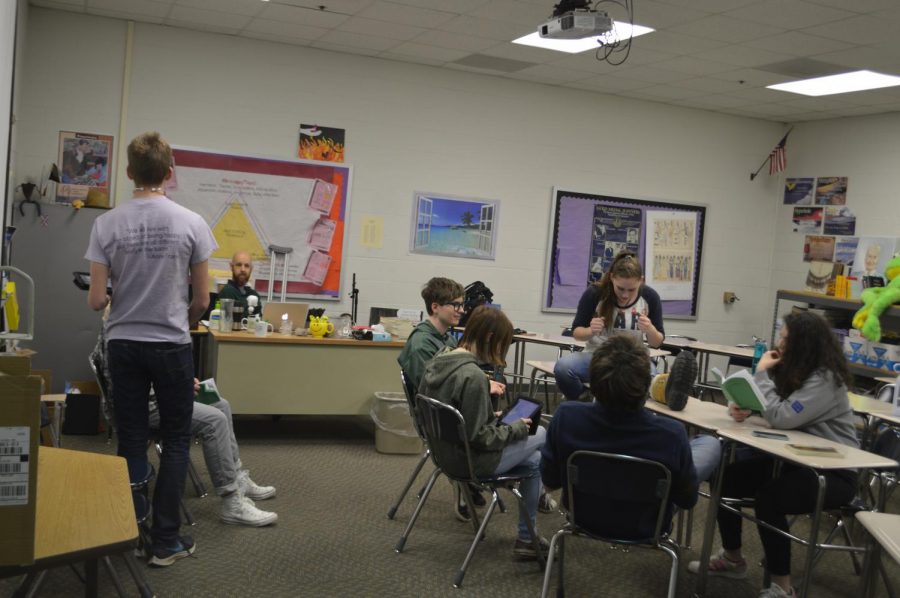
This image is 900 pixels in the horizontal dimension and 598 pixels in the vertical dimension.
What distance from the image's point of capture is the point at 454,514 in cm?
430

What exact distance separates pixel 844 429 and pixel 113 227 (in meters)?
2.86

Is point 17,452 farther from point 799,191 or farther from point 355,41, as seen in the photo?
point 799,191

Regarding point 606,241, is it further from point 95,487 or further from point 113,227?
point 95,487

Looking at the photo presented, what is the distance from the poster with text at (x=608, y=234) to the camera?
842cm

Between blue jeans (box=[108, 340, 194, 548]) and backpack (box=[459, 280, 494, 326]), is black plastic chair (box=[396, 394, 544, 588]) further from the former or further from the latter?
backpack (box=[459, 280, 494, 326])

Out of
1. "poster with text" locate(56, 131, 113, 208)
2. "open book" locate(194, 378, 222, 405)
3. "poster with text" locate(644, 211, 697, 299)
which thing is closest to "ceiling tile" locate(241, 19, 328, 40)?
"poster with text" locate(56, 131, 113, 208)

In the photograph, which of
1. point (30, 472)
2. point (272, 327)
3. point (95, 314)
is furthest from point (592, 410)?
point (95, 314)

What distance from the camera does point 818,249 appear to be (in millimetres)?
8703

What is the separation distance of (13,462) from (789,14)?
5.29m

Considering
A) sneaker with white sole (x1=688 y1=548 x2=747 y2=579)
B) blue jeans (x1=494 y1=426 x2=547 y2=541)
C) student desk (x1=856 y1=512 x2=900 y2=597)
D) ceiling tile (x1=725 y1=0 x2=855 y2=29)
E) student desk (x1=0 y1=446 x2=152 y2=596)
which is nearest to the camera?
student desk (x1=0 y1=446 x2=152 y2=596)

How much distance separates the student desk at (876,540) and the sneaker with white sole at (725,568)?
1115mm

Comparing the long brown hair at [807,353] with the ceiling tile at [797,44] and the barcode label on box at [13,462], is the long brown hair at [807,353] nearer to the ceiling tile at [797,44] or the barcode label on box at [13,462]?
the barcode label on box at [13,462]

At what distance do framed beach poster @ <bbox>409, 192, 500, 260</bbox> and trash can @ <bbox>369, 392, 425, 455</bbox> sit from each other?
96.2 inches

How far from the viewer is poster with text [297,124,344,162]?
721 centimetres
